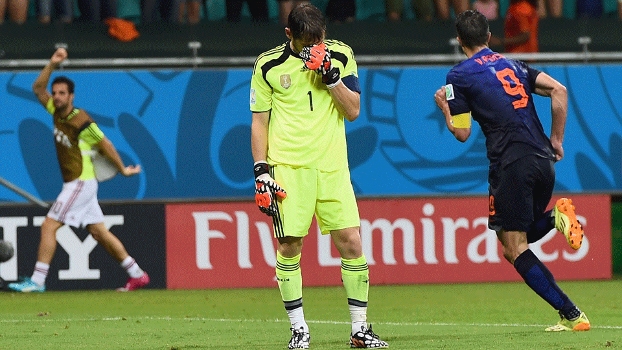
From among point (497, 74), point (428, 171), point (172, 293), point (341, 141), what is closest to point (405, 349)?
point (341, 141)

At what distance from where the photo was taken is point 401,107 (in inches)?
655

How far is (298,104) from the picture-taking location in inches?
311

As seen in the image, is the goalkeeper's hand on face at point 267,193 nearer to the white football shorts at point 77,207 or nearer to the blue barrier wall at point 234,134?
the white football shorts at point 77,207

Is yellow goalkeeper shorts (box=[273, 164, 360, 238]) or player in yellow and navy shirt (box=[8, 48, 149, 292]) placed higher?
yellow goalkeeper shorts (box=[273, 164, 360, 238])

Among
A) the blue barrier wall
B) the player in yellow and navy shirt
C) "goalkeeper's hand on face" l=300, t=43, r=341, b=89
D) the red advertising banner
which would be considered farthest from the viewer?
the blue barrier wall

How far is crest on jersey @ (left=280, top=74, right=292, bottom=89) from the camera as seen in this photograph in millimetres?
7883

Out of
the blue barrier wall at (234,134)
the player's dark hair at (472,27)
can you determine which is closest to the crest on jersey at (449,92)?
the player's dark hair at (472,27)

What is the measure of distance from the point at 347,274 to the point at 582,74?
9.55 meters

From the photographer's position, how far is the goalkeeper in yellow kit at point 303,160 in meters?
7.84

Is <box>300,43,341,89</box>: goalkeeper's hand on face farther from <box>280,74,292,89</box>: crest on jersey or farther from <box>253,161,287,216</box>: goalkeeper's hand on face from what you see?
<box>253,161,287,216</box>: goalkeeper's hand on face

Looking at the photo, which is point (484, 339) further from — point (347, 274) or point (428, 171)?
point (428, 171)

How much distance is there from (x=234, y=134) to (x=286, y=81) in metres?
8.62

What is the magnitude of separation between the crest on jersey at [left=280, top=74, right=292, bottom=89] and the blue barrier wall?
27.8ft

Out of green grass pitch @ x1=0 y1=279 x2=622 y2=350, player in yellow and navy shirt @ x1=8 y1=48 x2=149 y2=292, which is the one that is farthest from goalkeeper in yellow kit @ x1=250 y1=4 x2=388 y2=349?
player in yellow and navy shirt @ x1=8 y1=48 x2=149 y2=292
